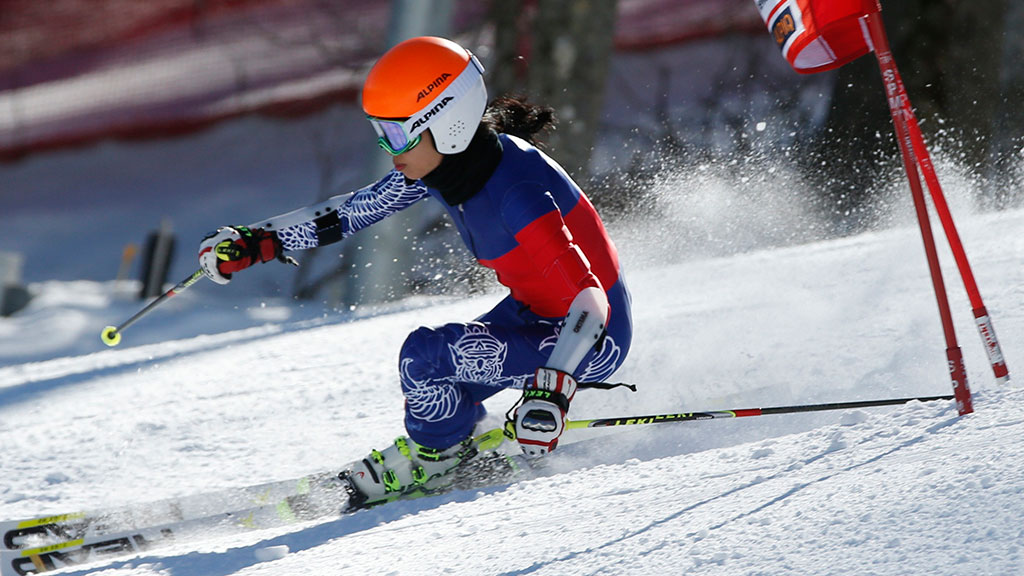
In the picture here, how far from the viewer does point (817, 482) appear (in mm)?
1995

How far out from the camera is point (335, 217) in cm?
318

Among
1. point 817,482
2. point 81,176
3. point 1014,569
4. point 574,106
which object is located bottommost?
point 1014,569

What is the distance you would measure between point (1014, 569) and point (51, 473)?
298cm

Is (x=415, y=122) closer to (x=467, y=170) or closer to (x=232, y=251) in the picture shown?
(x=467, y=170)

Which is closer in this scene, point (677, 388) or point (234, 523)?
point (234, 523)

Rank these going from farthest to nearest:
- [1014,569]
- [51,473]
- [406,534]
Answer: [51,473] → [406,534] → [1014,569]

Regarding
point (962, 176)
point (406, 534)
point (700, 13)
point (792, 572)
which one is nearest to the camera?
point (792, 572)

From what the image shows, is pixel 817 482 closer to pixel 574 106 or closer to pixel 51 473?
pixel 51 473

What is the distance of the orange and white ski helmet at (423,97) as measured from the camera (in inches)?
101

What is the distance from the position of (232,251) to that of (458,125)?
0.85m

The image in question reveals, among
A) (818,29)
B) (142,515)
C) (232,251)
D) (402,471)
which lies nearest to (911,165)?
(818,29)

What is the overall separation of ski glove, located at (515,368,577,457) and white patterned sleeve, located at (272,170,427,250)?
101 cm

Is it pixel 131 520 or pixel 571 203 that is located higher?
pixel 571 203

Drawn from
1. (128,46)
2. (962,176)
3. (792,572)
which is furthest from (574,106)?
(792,572)
